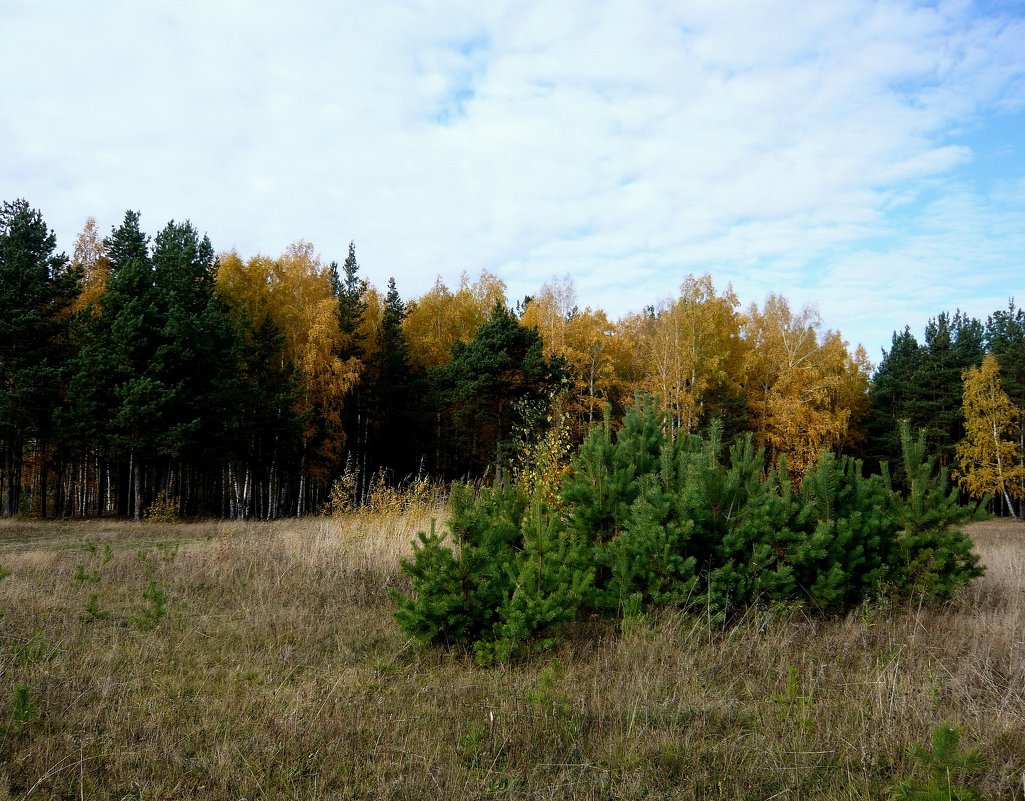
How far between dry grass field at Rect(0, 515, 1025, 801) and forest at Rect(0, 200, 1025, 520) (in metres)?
12.2

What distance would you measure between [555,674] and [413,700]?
1032 millimetres

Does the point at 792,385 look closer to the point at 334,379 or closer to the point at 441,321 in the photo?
the point at 441,321

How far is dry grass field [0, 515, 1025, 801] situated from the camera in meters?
3.09

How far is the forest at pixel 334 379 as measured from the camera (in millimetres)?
20562

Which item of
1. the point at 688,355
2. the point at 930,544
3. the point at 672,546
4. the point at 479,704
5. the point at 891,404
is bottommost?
the point at 479,704

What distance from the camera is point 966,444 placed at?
30.1 m

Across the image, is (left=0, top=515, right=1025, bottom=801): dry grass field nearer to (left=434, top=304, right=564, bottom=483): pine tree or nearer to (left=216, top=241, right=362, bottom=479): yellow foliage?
(left=434, top=304, right=564, bottom=483): pine tree

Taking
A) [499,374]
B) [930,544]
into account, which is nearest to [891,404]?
[499,374]

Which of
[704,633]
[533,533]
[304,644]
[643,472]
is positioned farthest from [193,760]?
[643,472]

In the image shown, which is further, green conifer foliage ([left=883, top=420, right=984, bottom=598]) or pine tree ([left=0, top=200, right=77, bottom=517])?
pine tree ([left=0, top=200, right=77, bottom=517])

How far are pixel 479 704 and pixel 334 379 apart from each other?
22.5m

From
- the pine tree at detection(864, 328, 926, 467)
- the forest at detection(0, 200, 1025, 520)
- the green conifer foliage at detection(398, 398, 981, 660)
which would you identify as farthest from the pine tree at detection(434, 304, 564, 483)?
the pine tree at detection(864, 328, 926, 467)

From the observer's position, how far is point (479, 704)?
3939 millimetres

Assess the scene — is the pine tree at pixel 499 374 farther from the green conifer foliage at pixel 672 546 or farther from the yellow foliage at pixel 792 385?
the green conifer foliage at pixel 672 546
